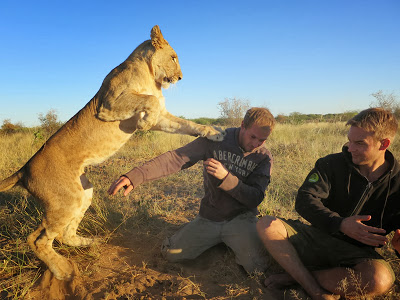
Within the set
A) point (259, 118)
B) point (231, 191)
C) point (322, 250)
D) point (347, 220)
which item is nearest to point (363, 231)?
point (347, 220)

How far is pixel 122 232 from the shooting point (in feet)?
13.1

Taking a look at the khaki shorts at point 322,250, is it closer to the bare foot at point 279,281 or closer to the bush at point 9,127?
the bare foot at point 279,281

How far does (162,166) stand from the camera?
3.40 meters

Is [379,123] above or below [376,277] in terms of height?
above

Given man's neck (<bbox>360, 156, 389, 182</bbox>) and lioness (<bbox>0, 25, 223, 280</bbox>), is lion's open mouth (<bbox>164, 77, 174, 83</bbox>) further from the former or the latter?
man's neck (<bbox>360, 156, 389, 182</bbox>)

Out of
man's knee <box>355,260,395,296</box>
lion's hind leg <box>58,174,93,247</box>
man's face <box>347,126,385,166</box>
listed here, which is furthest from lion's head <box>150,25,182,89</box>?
man's knee <box>355,260,395,296</box>

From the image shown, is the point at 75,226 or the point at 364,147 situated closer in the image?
the point at 364,147

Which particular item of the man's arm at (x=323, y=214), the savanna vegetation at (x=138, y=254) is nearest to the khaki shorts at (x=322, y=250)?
the man's arm at (x=323, y=214)

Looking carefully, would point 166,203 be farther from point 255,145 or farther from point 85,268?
point 255,145

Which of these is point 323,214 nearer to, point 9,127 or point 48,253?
point 48,253

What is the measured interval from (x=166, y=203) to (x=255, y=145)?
2.46 meters

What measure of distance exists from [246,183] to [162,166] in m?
1.09

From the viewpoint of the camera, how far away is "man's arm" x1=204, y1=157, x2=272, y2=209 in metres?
2.97

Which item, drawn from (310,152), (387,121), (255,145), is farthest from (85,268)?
(310,152)
